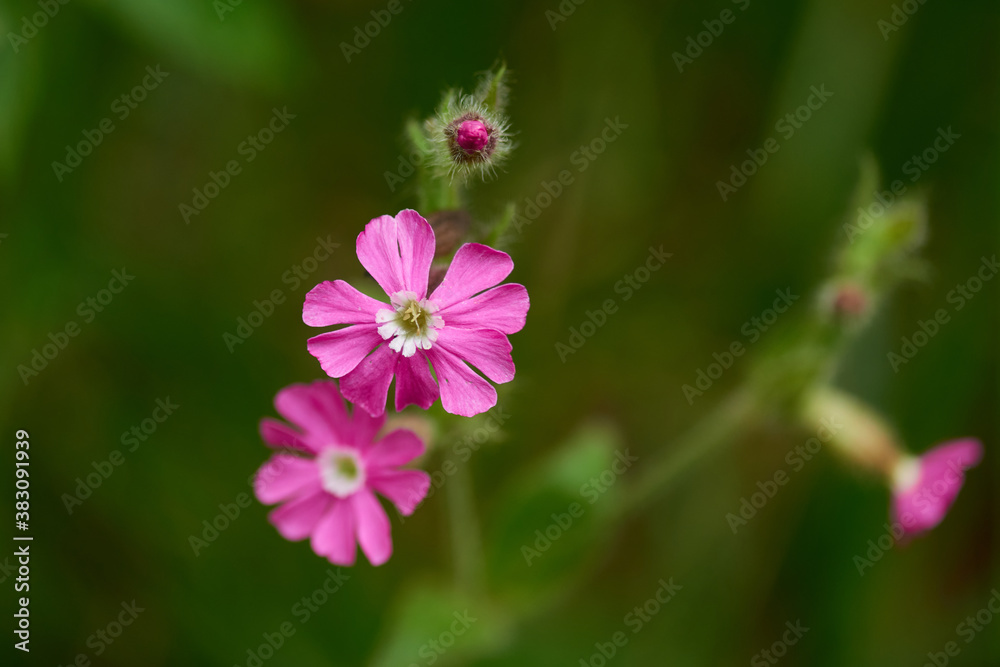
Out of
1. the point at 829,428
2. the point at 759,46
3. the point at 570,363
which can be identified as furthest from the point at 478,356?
the point at 759,46

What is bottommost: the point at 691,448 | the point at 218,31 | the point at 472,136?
the point at 472,136

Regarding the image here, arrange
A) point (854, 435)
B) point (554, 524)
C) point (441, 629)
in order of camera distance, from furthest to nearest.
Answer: point (554, 524)
point (854, 435)
point (441, 629)

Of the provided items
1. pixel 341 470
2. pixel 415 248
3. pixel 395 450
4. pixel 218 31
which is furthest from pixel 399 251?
pixel 218 31

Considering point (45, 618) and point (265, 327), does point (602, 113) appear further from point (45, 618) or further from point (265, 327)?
point (45, 618)

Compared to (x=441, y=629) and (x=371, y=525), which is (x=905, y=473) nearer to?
(x=441, y=629)

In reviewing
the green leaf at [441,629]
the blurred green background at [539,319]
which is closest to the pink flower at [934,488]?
the blurred green background at [539,319]
